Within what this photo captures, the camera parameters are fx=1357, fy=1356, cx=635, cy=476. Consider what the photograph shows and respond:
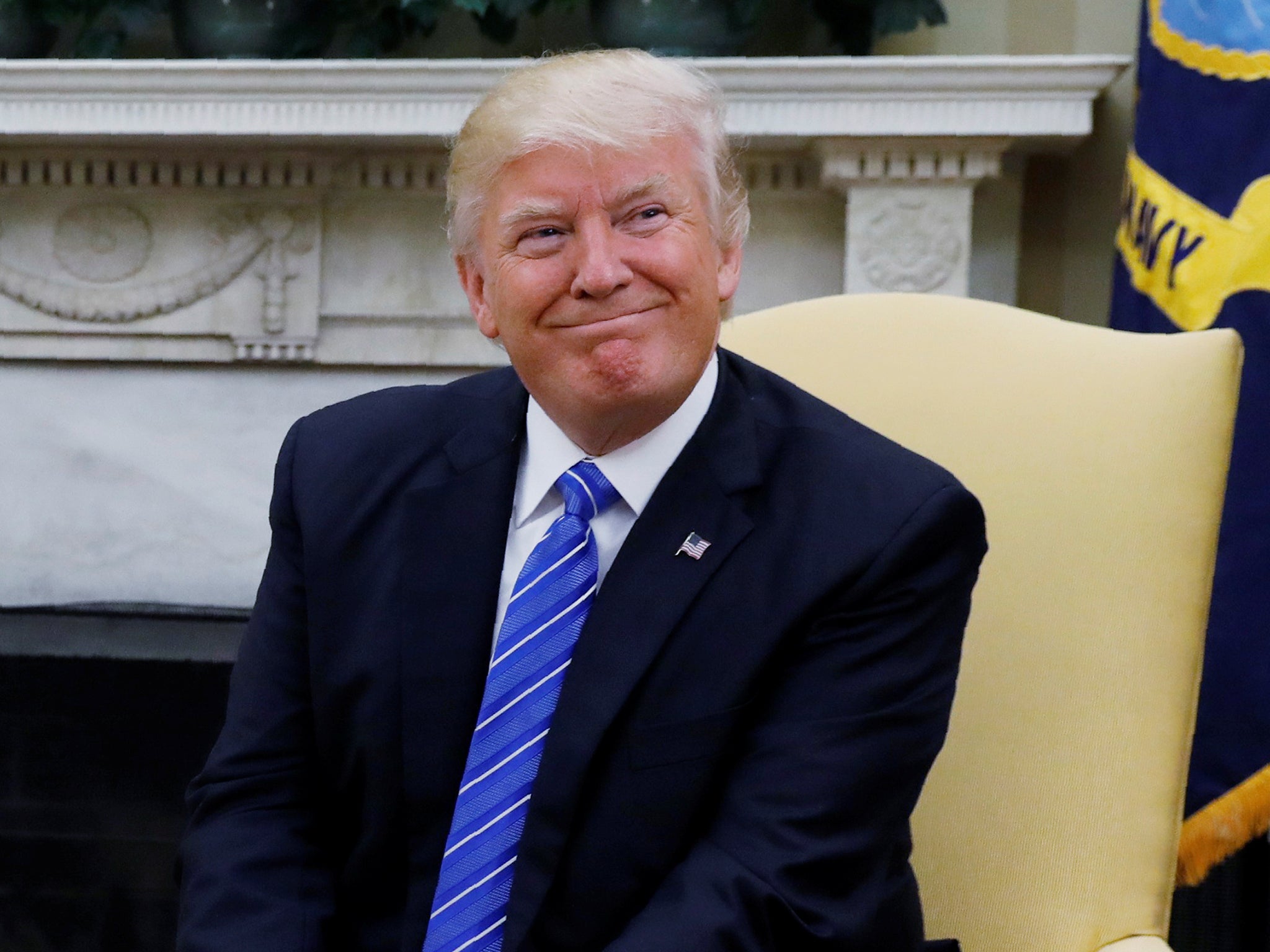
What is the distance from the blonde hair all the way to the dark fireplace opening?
1.34 metres

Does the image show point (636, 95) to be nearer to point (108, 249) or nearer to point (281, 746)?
point (281, 746)

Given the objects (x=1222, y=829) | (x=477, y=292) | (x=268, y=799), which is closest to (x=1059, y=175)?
(x=1222, y=829)

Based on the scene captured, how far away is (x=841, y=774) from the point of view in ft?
3.17

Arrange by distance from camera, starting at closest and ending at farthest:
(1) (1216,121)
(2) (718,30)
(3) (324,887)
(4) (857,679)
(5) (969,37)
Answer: (4) (857,679)
(3) (324,887)
(1) (1216,121)
(2) (718,30)
(5) (969,37)

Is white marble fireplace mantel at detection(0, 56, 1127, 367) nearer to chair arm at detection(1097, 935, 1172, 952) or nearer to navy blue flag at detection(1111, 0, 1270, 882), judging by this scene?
navy blue flag at detection(1111, 0, 1270, 882)

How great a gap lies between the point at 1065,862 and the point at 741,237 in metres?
0.61

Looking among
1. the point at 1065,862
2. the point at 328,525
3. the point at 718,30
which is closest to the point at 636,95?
the point at 328,525

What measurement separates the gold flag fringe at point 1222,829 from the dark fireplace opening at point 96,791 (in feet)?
4.71

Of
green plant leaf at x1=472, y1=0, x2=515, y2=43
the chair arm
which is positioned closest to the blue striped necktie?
the chair arm

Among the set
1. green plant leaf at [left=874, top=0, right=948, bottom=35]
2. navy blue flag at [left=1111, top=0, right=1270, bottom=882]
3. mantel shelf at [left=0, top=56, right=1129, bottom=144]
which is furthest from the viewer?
green plant leaf at [left=874, top=0, right=948, bottom=35]

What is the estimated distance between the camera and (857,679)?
100cm

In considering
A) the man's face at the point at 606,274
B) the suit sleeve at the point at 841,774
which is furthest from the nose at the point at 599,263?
the suit sleeve at the point at 841,774

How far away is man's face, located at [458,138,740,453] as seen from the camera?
1.01 m

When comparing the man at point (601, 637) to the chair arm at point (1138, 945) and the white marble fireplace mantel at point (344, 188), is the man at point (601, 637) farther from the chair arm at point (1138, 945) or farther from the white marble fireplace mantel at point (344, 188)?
the white marble fireplace mantel at point (344, 188)
